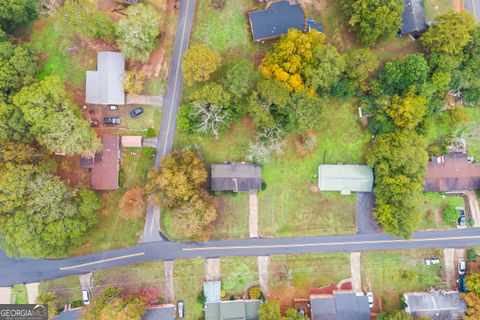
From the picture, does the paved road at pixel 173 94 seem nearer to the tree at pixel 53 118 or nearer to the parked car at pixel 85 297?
the tree at pixel 53 118

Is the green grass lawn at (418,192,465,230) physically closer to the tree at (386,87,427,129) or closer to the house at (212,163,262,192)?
the tree at (386,87,427,129)

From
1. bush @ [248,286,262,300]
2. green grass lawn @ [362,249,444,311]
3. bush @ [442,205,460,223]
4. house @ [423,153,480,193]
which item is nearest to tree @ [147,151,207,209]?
bush @ [248,286,262,300]

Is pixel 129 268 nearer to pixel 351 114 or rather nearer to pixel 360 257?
pixel 360 257

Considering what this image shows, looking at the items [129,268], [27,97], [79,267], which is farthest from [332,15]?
[79,267]

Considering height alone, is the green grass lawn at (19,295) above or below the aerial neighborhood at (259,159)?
below

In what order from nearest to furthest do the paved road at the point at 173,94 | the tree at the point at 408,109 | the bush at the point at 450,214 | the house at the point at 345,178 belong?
the tree at the point at 408,109 → the house at the point at 345,178 → the bush at the point at 450,214 → the paved road at the point at 173,94

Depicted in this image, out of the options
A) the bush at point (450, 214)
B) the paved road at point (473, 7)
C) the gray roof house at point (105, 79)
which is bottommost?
the bush at point (450, 214)

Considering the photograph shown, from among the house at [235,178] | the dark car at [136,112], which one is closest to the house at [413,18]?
the house at [235,178]
